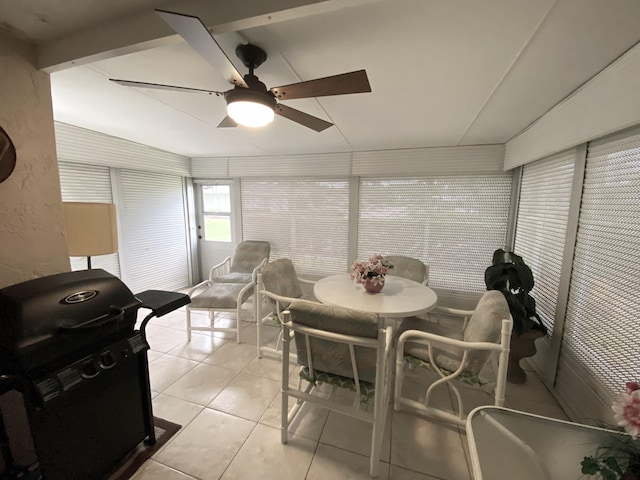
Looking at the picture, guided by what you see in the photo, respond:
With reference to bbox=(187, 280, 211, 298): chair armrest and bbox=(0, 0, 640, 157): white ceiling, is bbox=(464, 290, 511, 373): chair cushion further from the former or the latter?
bbox=(187, 280, 211, 298): chair armrest

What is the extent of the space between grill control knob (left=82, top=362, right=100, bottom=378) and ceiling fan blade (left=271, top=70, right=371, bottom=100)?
5.12 ft

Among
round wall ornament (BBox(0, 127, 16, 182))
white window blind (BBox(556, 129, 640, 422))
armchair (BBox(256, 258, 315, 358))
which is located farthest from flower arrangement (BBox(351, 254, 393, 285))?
round wall ornament (BBox(0, 127, 16, 182))

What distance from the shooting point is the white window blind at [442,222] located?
314 centimetres

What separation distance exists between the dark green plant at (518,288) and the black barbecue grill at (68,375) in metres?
2.50

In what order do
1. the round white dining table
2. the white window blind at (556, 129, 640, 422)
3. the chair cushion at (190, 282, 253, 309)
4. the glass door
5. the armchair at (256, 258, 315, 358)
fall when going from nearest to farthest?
the white window blind at (556, 129, 640, 422) → the round white dining table → the armchair at (256, 258, 315, 358) → the chair cushion at (190, 282, 253, 309) → the glass door

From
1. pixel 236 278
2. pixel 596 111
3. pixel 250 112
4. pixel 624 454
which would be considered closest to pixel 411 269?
pixel 596 111

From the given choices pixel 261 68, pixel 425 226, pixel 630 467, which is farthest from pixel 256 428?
pixel 425 226

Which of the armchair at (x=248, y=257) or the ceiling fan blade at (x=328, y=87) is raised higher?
the ceiling fan blade at (x=328, y=87)

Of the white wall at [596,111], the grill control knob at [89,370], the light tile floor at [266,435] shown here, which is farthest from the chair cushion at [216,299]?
the white wall at [596,111]

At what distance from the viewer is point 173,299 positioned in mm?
1549

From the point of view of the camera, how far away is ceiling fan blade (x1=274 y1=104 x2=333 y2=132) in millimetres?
1471

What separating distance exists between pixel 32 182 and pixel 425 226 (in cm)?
356

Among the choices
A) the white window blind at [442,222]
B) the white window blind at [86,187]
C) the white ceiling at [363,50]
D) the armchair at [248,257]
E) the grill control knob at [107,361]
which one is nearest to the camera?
the white ceiling at [363,50]

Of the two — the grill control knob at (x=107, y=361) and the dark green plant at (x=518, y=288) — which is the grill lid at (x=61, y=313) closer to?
the grill control knob at (x=107, y=361)
